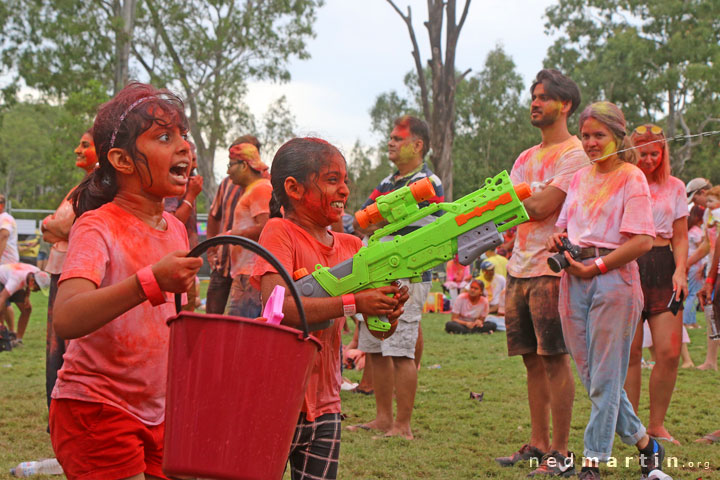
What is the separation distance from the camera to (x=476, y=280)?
13.9 meters

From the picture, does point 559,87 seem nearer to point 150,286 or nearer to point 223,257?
point 223,257

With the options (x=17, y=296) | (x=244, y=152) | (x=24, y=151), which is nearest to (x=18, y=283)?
(x=17, y=296)

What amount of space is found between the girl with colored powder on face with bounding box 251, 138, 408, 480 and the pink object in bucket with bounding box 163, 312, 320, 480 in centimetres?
87

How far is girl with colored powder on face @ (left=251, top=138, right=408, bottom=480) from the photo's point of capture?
2863mm

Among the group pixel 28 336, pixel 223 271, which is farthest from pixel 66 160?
pixel 223 271

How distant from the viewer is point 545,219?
489 centimetres

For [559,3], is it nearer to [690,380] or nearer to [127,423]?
[690,380]

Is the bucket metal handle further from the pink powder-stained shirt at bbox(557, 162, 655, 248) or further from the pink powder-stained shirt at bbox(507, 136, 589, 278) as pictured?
Result: the pink powder-stained shirt at bbox(507, 136, 589, 278)

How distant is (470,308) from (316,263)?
426 inches

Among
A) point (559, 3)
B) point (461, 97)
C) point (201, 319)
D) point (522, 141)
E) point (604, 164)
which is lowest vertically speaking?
point (201, 319)

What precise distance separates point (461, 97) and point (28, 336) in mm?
42339

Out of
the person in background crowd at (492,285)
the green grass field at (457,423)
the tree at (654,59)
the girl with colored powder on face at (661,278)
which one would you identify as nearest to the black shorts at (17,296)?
the green grass field at (457,423)

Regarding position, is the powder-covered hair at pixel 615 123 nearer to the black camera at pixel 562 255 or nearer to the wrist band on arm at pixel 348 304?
the black camera at pixel 562 255

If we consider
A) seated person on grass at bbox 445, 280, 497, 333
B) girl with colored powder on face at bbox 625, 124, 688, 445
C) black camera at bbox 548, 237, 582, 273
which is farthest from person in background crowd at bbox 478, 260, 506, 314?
black camera at bbox 548, 237, 582, 273
